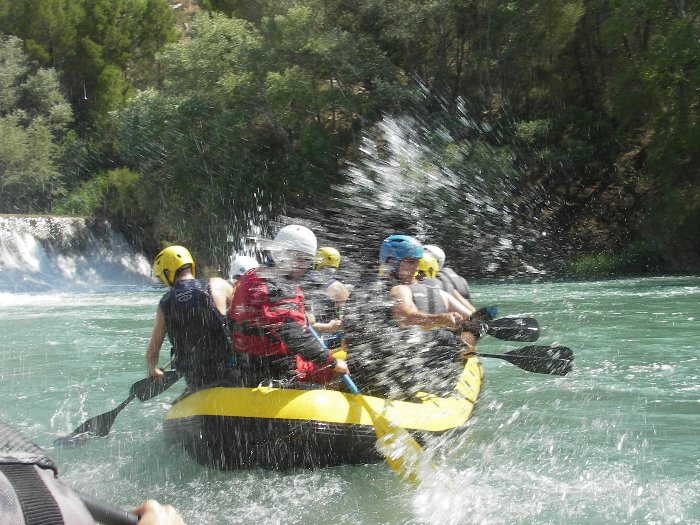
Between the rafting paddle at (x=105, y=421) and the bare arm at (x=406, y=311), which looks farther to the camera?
the bare arm at (x=406, y=311)

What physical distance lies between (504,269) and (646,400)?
14.6 m

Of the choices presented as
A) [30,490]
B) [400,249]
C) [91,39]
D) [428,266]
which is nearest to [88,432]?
[400,249]

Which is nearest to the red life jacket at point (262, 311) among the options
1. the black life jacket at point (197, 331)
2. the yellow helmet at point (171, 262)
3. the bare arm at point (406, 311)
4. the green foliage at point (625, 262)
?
the black life jacket at point (197, 331)

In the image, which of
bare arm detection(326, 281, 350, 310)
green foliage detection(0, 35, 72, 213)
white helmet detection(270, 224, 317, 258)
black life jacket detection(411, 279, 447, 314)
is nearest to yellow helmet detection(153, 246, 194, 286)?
white helmet detection(270, 224, 317, 258)

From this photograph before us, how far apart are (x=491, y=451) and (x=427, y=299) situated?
4.21 feet

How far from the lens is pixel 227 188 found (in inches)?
1040

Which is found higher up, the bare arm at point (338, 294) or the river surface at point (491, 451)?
the bare arm at point (338, 294)

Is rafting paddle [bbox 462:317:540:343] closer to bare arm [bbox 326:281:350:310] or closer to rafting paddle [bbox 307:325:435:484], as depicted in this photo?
bare arm [bbox 326:281:350:310]

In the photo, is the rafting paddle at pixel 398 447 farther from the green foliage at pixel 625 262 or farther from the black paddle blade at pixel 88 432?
the green foliage at pixel 625 262

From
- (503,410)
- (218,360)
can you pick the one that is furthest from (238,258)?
(503,410)

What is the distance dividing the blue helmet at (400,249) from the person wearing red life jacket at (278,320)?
1.00 m

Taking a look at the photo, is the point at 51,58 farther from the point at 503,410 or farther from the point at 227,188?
the point at 503,410

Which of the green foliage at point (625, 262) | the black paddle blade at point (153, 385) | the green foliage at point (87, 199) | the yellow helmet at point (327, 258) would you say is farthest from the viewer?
the green foliage at point (87, 199)

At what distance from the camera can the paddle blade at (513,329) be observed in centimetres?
→ 734
